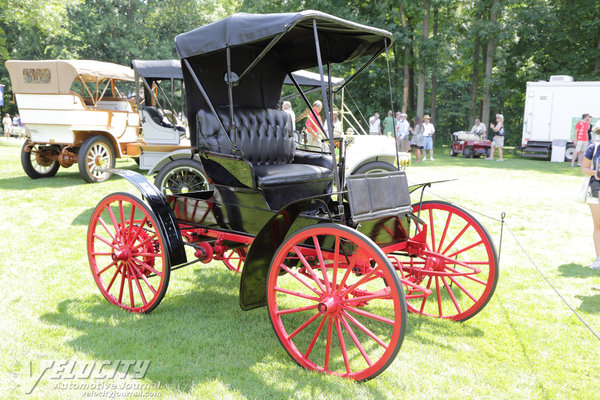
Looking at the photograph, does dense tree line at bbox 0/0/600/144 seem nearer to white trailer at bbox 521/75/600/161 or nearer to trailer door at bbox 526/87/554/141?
white trailer at bbox 521/75/600/161

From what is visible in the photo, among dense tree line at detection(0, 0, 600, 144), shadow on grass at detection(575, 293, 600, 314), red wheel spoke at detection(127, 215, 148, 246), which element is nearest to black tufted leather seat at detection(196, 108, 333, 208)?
red wheel spoke at detection(127, 215, 148, 246)

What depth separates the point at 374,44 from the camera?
3.77 meters

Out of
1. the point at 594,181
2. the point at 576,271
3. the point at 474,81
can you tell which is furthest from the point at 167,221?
the point at 474,81

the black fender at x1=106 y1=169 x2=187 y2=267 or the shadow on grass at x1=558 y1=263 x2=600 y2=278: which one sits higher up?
the black fender at x1=106 y1=169 x2=187 y2=267

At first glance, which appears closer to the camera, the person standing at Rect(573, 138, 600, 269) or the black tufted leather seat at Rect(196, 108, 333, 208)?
the black tufted leather seat at Rect(196, 108, 333, 208)

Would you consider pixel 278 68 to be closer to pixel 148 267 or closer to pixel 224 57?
pixel 224 57

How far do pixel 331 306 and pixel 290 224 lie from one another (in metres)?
0.61

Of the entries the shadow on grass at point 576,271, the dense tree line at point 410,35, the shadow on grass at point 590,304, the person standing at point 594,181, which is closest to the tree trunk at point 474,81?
the dense tree line at point 410,35

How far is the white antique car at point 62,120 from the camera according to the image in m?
9.27

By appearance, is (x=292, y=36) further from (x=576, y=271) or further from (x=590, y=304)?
(x=576, y=271)

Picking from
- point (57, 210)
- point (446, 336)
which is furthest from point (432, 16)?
point (446, 336)

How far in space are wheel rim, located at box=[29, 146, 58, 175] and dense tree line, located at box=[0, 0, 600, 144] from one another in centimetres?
968

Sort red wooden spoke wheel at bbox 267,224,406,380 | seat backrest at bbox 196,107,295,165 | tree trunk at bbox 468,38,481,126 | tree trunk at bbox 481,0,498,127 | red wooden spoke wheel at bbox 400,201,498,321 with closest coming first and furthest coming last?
red wooden spoke wheel at bbox 267,224,406,380, red wooden spoke wheel at bbox 400,201,498,321, seat backrest at bbox 196,107,295,165, tree trunk at bbox 481,0,498,127, tree trunk at bbox 468,38,481,126

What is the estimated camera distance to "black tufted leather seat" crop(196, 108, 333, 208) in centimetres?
347
